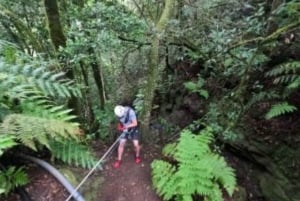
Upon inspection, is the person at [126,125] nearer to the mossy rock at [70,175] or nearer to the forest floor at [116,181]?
the forest floor at [116,181]

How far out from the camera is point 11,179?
13.2 ft

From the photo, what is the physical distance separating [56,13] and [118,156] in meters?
2.80

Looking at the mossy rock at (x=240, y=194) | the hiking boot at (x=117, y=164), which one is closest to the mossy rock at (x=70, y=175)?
the hiking boot at (x=117, y=164)

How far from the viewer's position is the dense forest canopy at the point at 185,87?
3959 mm

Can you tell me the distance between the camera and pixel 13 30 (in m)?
9.02

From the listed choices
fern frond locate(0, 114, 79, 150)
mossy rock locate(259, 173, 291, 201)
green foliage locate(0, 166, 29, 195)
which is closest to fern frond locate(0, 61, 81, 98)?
fern frond locate(0, 114, 79, 150)

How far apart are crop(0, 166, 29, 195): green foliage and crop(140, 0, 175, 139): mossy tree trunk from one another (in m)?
3.30

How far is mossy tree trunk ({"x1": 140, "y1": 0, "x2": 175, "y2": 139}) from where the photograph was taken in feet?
21.2

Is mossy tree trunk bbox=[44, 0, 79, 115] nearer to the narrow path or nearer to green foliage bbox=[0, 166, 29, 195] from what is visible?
the narrow path

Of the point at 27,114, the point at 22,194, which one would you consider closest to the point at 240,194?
the point at 22,194

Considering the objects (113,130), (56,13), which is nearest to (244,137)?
(113,130)

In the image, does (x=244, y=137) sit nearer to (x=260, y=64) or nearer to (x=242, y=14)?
(x=260, y=64)

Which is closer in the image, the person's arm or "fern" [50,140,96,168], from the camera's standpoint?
"fern" [50,140,96,168]

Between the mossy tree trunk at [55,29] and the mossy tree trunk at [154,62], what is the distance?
4.45 ft
